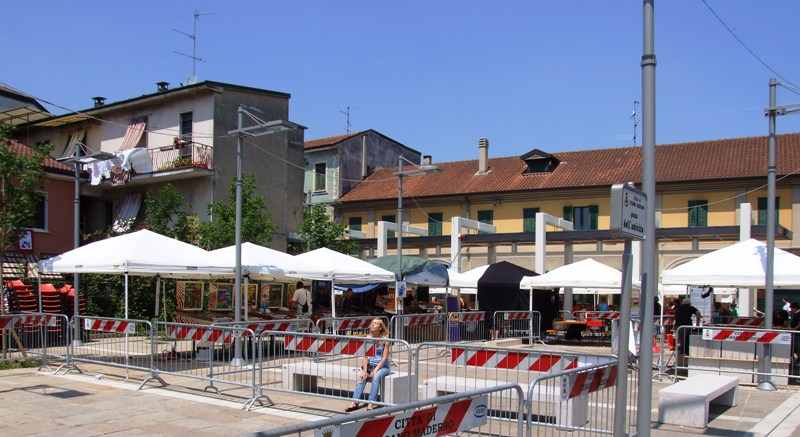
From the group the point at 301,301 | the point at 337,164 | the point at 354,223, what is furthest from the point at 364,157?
the point at 301,301

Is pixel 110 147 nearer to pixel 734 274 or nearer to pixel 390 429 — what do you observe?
pixel 734 274

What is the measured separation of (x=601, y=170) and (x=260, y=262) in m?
28.9

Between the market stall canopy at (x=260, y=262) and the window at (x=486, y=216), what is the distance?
85.8 feet

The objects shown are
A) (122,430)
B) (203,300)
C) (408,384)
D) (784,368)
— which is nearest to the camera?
(122,430)

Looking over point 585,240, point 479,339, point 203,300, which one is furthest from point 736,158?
point 203,300

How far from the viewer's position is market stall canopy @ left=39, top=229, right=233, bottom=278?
48.7 feet

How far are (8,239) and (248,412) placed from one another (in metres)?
8.87

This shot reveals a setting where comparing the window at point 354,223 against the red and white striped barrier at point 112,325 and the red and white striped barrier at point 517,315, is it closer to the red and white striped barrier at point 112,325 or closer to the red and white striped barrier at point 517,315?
the red and white striped barrier at point 517,315

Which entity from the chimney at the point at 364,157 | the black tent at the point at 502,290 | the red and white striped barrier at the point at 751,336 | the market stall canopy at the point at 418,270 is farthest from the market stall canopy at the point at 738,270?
the chimney at the point at 364,157

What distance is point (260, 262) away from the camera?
60.7ft

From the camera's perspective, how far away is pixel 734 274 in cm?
1567

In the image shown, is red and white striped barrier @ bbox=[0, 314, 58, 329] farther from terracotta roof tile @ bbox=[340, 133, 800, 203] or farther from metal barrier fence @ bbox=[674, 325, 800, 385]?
terracotta roof tile @ bbox=[340, 133, 800, 203]

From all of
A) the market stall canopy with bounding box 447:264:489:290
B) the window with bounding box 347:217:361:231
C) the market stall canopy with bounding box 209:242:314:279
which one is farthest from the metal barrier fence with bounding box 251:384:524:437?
the window with bounding box 347:217:361:231

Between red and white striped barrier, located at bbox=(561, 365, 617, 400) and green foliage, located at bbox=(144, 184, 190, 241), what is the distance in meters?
23.1
